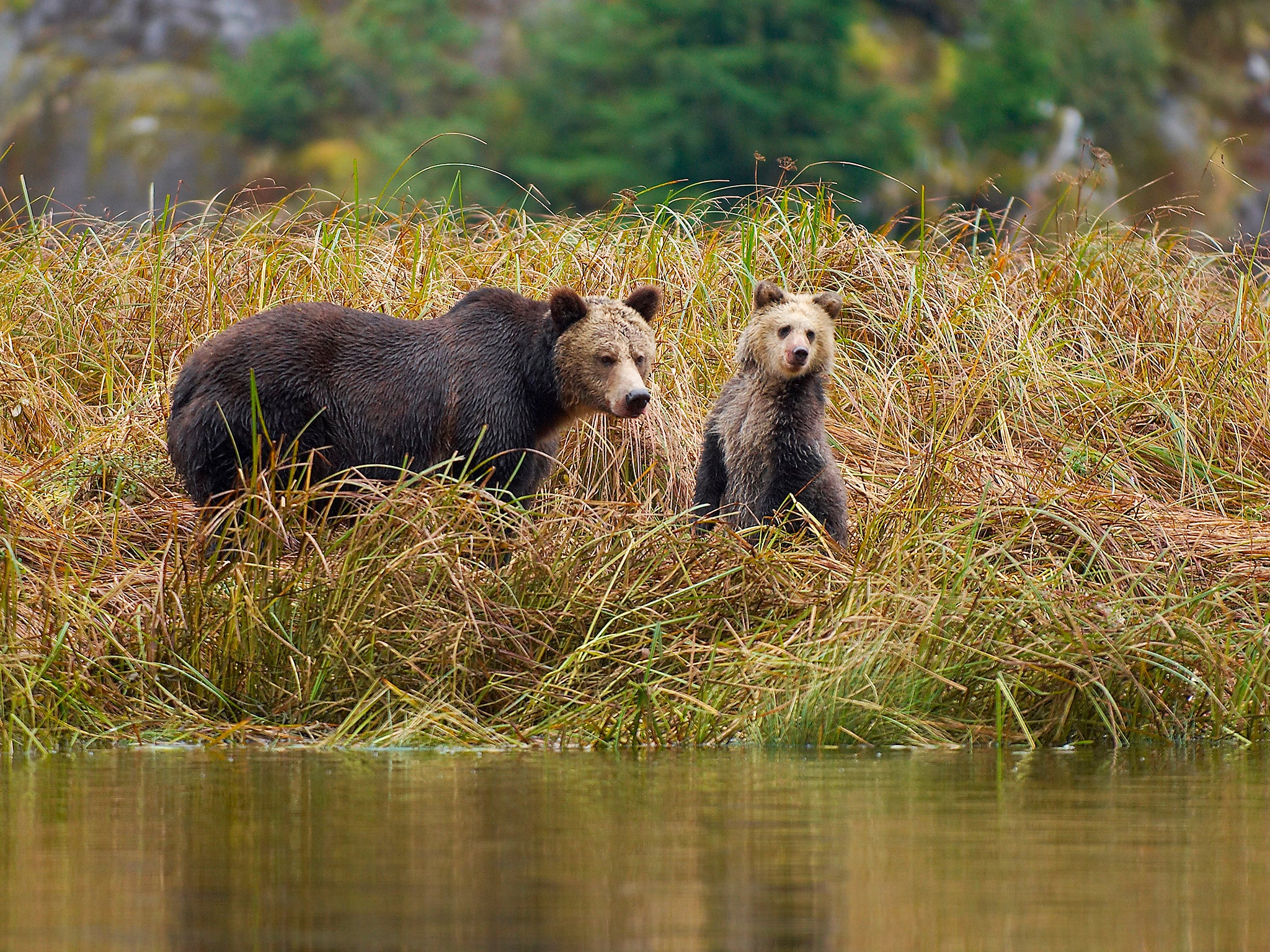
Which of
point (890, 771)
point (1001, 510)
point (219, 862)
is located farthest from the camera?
point (1001, 510)

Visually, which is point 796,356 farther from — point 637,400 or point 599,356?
point 599,356

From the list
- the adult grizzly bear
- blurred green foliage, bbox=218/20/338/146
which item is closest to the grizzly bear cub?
the adult grizzly bear

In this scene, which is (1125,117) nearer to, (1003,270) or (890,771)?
(1003,270)

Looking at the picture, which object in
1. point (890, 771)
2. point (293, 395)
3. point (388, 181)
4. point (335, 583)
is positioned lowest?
point (890, 771)

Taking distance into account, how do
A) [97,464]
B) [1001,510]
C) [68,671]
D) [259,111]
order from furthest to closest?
[259,111], [97,464], [1001,510], [68,671]

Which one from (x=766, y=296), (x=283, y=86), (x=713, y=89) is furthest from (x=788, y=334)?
(x=283, y=86)

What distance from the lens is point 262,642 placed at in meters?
5.44

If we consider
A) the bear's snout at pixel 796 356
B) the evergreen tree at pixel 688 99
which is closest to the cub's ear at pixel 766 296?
the bear's snout at pixel 796 356

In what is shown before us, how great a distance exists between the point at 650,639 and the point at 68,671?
1.68 metres

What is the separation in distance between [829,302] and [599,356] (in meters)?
0.85

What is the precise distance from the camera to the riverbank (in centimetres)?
534

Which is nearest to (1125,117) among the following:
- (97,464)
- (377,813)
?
(97,464)

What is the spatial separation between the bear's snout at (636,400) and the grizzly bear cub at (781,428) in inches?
12.6

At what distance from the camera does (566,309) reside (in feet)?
21.9
